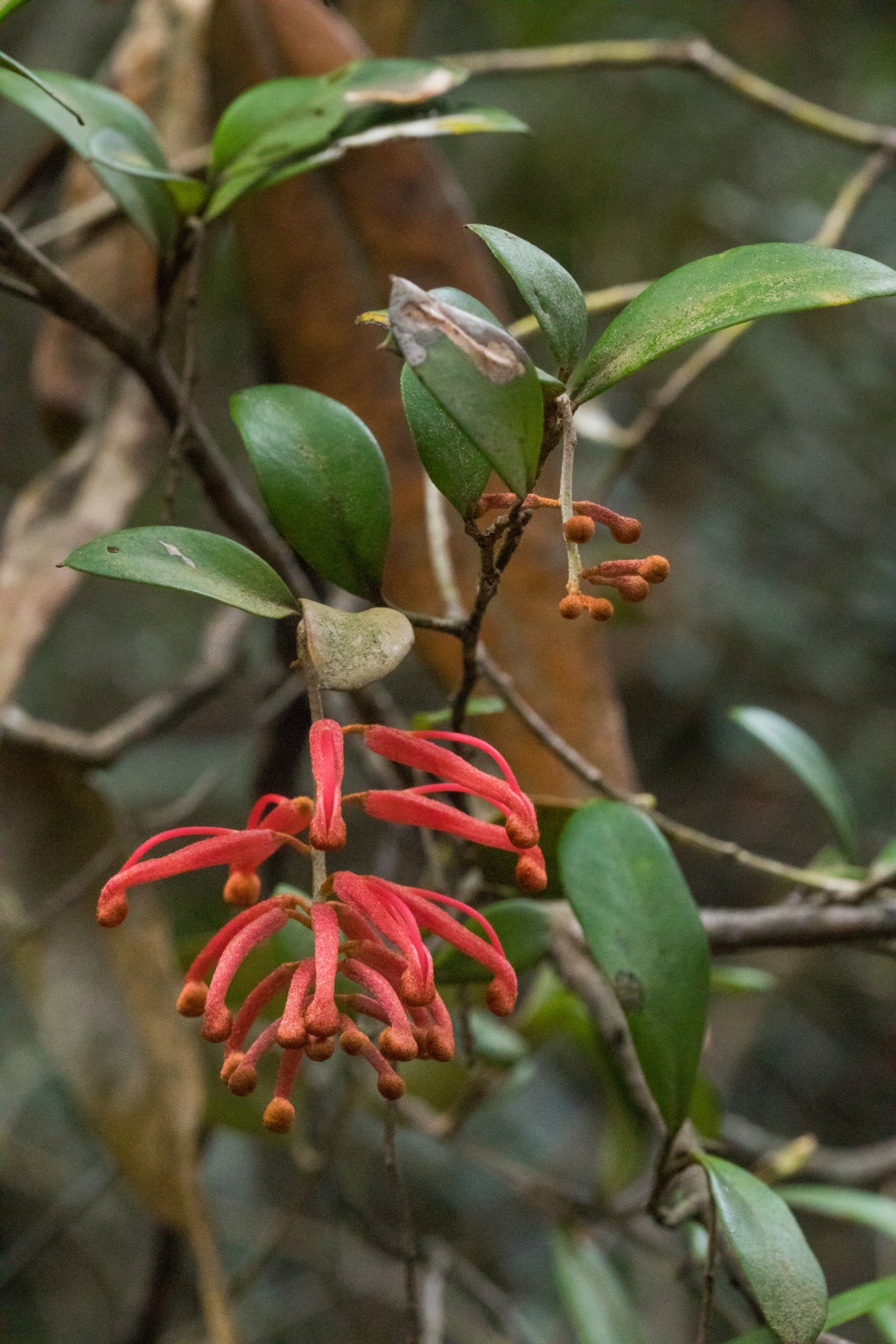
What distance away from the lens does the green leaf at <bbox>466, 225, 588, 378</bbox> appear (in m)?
0.31

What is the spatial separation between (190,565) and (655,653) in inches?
80.0

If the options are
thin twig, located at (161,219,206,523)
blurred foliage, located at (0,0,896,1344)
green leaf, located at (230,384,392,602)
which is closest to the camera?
green leaf, located at (230,384,392,602)

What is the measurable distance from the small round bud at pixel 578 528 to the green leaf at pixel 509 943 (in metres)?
0.24

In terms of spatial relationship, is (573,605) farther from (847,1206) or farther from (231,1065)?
(847,1206)

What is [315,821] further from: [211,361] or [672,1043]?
[211,361]

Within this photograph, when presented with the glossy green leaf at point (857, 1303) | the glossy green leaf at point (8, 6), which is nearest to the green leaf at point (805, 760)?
the glossy green leaf at point (857, 1303)

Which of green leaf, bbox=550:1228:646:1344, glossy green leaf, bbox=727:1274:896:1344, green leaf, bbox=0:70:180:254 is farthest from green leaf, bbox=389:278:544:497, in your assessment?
green leaf, bbox=550:1228:646:1344

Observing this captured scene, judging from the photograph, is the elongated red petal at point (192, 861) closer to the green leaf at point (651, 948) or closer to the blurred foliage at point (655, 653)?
the green leaf at point (651, 948)

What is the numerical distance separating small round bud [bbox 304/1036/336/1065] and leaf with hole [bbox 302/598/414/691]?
101 mm

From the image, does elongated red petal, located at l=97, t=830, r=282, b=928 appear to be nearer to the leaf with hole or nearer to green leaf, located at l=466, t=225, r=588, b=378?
the leaf with hole

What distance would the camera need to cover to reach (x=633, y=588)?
306 millimetres

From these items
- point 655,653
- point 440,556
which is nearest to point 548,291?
point 440,556

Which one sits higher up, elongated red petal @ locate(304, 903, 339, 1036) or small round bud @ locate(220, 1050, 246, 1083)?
elongated red petal @ locate(304, 903, 339, 1036)

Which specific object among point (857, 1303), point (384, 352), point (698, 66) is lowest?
point (857, 1303)
